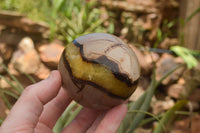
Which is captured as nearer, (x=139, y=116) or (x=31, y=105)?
(x=31, y=105)

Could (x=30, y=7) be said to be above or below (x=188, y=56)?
above

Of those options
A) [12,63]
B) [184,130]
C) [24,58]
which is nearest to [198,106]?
[184,130]

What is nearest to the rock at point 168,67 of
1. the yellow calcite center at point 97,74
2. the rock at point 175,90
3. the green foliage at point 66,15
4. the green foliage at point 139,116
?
the rock at point 175,90

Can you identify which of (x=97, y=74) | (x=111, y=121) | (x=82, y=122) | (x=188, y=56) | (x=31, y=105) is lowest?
(x=188, y=56)

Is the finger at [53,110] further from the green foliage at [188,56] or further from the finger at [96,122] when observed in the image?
the green foliage at [188,56]

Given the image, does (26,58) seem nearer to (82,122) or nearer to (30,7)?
(30,7)

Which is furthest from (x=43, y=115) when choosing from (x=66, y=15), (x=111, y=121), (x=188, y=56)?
(x=66, y=15)

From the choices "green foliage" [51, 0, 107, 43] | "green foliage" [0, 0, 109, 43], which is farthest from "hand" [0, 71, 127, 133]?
"green foliage" [51, 0, 107, 43]
